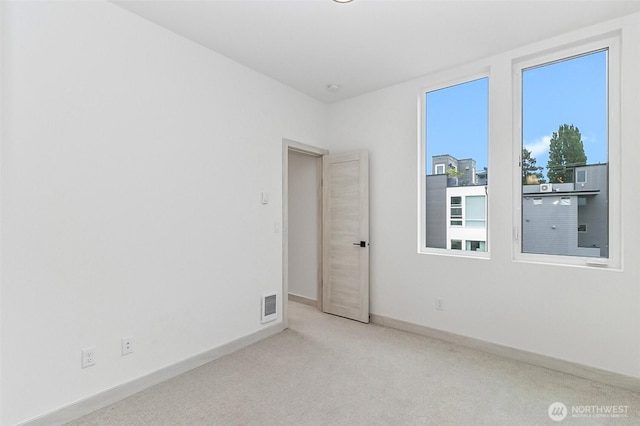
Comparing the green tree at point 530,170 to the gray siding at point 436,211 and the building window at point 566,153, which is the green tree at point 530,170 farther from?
the gray siding at point 436,211

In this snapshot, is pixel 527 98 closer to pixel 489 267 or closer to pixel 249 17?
pixel 489 267

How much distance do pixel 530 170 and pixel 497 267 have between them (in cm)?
91

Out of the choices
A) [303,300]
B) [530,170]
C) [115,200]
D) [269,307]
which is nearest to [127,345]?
[115,200]

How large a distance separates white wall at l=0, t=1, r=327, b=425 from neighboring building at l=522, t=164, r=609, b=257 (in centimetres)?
254

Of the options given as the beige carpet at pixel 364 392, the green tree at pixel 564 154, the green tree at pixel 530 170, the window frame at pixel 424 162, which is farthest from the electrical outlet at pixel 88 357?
the green tree at pixel 564 154

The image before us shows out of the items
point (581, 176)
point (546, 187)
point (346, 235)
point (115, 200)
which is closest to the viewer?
point (115, 200)

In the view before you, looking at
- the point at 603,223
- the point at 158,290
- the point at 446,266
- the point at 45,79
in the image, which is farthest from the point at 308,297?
the point at 45,79

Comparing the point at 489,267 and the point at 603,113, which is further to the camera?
the point at 489,267

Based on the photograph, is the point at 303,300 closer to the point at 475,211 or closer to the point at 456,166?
the point at 475,211

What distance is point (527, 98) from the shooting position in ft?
9.62

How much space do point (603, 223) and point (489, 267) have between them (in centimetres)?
91

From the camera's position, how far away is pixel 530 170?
2.90 metres

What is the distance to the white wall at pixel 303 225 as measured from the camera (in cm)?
446

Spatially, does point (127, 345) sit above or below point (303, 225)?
below
